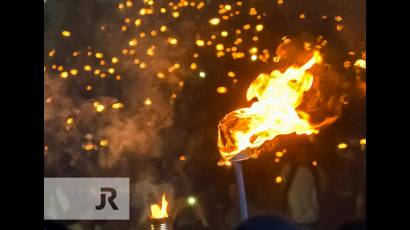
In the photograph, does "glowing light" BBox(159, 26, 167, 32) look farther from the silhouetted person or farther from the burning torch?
the silhouetted person

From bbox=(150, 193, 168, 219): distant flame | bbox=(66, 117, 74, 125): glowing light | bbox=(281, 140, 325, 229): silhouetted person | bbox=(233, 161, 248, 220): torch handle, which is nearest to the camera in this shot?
bbox=(233, 161, 248, 220): torch handle

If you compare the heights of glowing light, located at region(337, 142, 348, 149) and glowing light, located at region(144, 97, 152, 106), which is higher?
glowing light, located at region(144, 97, 152, 106)

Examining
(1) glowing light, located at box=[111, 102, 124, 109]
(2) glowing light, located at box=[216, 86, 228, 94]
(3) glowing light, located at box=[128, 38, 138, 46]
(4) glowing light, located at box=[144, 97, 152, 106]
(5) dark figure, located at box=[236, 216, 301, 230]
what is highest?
(3) glowing light, located at box=[128, 38, 138, 46]

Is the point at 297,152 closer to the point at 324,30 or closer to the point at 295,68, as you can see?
the point at 295,68

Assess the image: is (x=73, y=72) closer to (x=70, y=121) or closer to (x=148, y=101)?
(x=70, y=121)

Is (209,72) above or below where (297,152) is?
above

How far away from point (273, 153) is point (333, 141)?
13.6 inches

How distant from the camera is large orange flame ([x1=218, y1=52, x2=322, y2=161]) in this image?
122 inches

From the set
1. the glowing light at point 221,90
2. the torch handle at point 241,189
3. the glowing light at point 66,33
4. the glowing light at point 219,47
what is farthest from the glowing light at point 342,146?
the glowing light at point 66,33

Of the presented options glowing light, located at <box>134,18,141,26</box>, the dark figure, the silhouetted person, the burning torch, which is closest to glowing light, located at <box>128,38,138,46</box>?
glowing light, located at <box>134,18,141,26</box>
